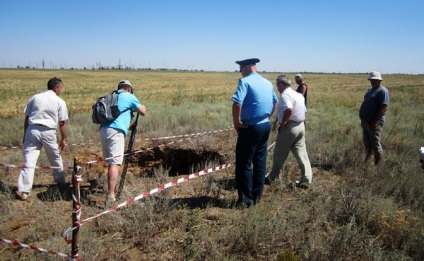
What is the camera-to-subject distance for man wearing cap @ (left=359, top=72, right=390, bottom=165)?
5980 mm

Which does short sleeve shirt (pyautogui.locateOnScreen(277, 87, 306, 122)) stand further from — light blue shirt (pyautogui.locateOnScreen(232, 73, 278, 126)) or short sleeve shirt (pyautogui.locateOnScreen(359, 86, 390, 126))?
short sleeve shirt (pyautogui.locateOnScreen(359, 86, 390, 126))

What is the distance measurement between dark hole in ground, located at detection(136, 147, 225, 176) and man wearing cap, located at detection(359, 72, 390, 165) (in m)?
3.31

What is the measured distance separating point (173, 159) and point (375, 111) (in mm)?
4390

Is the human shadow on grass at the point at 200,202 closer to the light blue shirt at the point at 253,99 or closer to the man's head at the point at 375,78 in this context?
the light blue shirt at the point at 253,99

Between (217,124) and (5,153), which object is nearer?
(5,153)

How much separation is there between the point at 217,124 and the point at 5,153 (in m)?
5.70

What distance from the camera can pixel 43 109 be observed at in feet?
16.2

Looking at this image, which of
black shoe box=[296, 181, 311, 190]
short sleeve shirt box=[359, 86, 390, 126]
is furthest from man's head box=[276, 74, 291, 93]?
short sleeve shirt box=[359, 86, 390, 126]

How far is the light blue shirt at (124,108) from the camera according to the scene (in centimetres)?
461

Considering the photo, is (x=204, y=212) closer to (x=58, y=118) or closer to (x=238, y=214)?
(x=238, y=214)

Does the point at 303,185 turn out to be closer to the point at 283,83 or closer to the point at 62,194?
the point at 283,83

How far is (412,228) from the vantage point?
343 cm

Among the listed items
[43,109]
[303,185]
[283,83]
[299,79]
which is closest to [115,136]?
[43,109]

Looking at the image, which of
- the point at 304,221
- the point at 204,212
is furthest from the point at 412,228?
the point at 204,212
